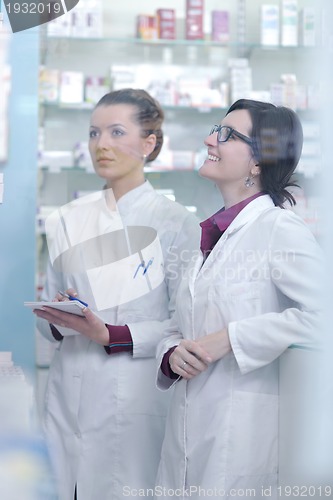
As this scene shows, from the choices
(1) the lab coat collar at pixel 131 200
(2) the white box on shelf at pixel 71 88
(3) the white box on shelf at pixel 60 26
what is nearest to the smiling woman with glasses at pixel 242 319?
(1) the lab coat collar at pixel 131 200

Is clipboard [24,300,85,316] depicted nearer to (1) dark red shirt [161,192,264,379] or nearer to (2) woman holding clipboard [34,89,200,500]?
(2) woman holding clipboard [34,89,200,500]

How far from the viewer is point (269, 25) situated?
256cm

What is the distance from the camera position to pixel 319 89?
167 centimetres

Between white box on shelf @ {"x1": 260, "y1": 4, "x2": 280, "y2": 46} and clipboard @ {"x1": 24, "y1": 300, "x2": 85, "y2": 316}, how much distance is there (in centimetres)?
116

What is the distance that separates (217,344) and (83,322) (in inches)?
16.6

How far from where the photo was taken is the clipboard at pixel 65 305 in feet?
5.76

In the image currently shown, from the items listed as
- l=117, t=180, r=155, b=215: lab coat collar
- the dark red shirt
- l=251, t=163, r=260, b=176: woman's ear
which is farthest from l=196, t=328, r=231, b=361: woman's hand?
l=117, t=180, r=155, b=215: lab coat collar

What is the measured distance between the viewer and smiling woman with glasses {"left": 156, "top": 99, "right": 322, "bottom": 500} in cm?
159

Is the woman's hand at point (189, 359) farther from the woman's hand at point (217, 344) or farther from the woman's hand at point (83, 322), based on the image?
the woman's hand at point (83, 322)

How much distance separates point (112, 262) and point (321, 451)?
0.77m

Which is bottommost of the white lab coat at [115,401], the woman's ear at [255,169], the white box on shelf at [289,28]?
the white lab coat at [115,401]

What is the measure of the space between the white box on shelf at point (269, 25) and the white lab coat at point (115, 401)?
84 centimetres

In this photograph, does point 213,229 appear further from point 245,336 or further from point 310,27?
point 310,27

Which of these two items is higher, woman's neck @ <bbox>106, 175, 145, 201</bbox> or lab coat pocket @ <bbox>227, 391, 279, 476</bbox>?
woman's neck @ <bbox>106, 175, 145, 201</bbox>
